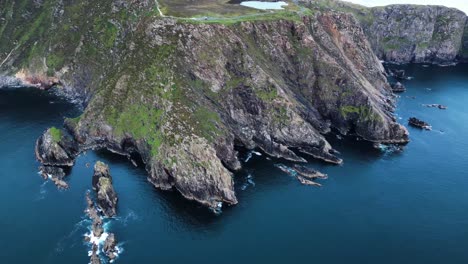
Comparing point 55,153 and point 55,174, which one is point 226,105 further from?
point 55,174

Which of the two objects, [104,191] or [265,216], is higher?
[104,191]

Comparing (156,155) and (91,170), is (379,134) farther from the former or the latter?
(91,170)

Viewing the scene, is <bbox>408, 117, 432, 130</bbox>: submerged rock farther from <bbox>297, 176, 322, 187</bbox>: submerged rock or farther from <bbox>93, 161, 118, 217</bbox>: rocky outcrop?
<bbox>93, 161, 118, 217</bbox>: rocky outcrop

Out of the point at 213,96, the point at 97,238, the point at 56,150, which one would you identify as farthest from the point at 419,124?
the point at 56,150

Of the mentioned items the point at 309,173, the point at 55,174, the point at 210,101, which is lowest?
the point at 55,174

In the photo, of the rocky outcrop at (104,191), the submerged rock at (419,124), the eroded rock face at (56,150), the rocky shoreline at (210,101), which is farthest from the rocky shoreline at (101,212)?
the submerged rock at (419,124)

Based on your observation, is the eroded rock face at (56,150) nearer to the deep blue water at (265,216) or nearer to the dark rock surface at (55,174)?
the dark rock surface at (55,174)

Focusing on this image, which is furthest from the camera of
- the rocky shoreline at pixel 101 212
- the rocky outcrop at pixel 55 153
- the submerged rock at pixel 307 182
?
the submerged rock at pixel 307 182
